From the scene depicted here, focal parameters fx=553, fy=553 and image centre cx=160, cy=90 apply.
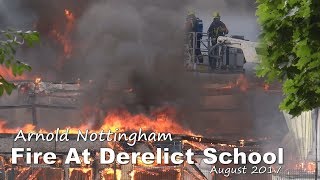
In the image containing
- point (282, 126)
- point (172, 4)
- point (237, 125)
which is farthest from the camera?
point (172, 4)

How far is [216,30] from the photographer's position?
25.8 metres

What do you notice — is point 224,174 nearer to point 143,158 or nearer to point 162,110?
point 143,158

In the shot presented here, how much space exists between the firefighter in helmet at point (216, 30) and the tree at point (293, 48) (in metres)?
20.0

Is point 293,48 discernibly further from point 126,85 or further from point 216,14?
point 216,14

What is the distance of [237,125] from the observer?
82.1 feet

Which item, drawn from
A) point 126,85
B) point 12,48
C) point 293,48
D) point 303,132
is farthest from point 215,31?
point 12,48

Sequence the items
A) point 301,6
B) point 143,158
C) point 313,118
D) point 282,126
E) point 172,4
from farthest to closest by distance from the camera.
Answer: point 172,4 → point 282,126 → point 313,118 → point 143,158 → point 301,6

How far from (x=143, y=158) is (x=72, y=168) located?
Result: 99.7 inches

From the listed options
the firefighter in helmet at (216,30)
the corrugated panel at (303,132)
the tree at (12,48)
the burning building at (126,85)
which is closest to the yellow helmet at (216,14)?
the firefighter in helmet at (216,30)

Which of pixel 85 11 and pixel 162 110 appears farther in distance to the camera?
pixel 85 11

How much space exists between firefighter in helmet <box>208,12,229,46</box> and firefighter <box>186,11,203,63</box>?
0.52 m

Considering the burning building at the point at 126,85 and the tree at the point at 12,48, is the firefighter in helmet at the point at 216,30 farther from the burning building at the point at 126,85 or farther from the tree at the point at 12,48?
the tree at the point at 12,48

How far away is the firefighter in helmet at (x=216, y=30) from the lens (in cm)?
2550

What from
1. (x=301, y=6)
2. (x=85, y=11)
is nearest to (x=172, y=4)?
(x=85, y=11)
